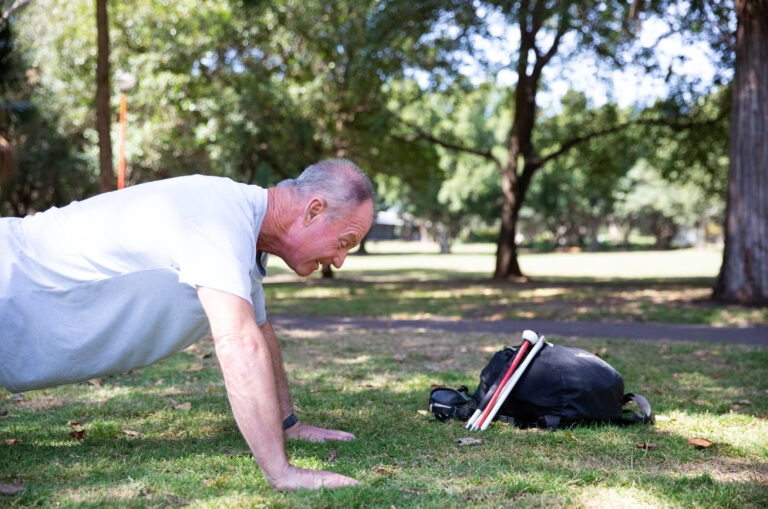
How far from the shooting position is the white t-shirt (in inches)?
106

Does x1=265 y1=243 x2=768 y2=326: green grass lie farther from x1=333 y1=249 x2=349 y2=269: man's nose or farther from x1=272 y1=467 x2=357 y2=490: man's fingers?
x1=272 y1=467 x2=357 y2=490: man's fingers

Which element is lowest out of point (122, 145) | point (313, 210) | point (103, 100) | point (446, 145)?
point (313, 210)

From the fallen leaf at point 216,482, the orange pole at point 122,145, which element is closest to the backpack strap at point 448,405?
the fallen leaf at point 216,482

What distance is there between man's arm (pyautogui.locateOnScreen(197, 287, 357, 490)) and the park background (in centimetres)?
32

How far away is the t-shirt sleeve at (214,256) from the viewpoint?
247cm

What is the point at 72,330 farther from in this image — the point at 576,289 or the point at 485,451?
the point at 576,289

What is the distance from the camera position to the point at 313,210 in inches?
115

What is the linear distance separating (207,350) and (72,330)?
4441 mm

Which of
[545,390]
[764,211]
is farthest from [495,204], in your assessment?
[545,390]

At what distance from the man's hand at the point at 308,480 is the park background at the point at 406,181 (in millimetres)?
63

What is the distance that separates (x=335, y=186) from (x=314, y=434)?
1.46 metres

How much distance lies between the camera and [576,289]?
53.0 ft

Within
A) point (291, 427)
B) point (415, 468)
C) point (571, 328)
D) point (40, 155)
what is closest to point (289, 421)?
point (291, 427)

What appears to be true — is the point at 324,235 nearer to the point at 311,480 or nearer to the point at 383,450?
the point at 311,480
